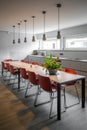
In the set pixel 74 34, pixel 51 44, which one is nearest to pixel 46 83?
pixel 74 34

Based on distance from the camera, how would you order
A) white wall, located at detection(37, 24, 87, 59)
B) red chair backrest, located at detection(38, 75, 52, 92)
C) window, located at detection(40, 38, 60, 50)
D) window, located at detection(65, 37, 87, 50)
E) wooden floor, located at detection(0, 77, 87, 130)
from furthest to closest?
window, located at detection(40, 38, 60, 50)
window, located at detection(65, 37, 87, 50)
white wall, located at detection(37, 24, 87, 59)
red chair backrest, located at detection(38, 75, 52, 92)
wooden floor, located at detection(0, 77, 87, 130)

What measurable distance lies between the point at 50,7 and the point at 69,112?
7.69 feet

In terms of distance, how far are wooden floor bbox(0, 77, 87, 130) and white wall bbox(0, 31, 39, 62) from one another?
457 centimetres

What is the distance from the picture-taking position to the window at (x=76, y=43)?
5547 mm

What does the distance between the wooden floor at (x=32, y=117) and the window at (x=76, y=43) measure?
128 inches

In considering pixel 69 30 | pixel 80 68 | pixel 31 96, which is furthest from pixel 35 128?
pixel 69 30

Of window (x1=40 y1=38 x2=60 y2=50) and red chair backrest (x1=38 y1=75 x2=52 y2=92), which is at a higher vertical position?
window (x1=40 y1=38 x2=60 y2=50)

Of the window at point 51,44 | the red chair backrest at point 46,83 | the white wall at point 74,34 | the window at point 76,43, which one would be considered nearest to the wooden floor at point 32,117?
the red chair backrest at point 46,83

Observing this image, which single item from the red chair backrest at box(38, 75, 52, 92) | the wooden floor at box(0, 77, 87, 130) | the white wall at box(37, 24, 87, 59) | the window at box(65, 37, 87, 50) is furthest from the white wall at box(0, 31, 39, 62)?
the red chair backrest at box(38, 75, 52, 92)

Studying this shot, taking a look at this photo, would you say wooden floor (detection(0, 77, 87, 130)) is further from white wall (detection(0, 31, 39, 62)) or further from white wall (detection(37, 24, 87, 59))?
white wall (detection(0, 31, 39, 62))

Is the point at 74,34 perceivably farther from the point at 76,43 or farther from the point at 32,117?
the point at 32,117

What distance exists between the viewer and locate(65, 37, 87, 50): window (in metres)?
5.55

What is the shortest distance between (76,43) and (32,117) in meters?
4.25

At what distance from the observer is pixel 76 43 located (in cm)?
592
